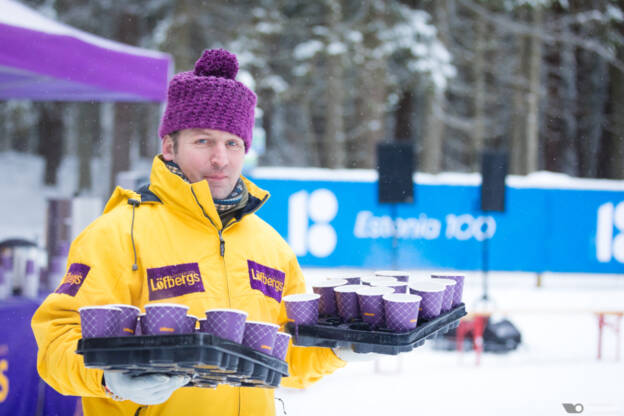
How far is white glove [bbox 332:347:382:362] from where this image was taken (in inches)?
73.5

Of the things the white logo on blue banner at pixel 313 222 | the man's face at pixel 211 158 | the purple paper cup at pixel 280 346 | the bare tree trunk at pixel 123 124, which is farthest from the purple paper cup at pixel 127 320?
the bare tree trunk at pixel 123 124

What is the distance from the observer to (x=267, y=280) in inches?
74.8

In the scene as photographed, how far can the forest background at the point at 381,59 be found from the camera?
47.2 ft

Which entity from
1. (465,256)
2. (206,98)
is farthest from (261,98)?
(206,98)

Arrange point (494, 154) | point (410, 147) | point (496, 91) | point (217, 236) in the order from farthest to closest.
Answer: point (496, 91), point (494, 154), point (410, 147), point (217, 236)

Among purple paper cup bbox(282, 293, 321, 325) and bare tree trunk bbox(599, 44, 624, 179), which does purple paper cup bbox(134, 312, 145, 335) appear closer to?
purple paper cup bbox(282, 293, 321, 325)

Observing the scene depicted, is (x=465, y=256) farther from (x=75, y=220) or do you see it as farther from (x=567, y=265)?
(x=75, y=220)

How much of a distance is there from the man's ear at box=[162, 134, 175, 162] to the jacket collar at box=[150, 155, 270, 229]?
7 centimetres

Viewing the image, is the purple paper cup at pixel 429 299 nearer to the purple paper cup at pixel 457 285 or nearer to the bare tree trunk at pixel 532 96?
the purple paper cup at pixel 457 285

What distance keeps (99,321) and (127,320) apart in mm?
70

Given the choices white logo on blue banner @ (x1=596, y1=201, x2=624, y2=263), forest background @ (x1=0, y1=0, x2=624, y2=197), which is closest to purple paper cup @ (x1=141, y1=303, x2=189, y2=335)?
white logo on blue banner @ (x1=596, y1=201, x2=624, y2=263)

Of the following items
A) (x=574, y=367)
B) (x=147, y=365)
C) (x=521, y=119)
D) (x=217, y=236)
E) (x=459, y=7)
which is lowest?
(x=574, y=367)

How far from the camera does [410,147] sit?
230 inches

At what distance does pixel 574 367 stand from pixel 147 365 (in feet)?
16.4
